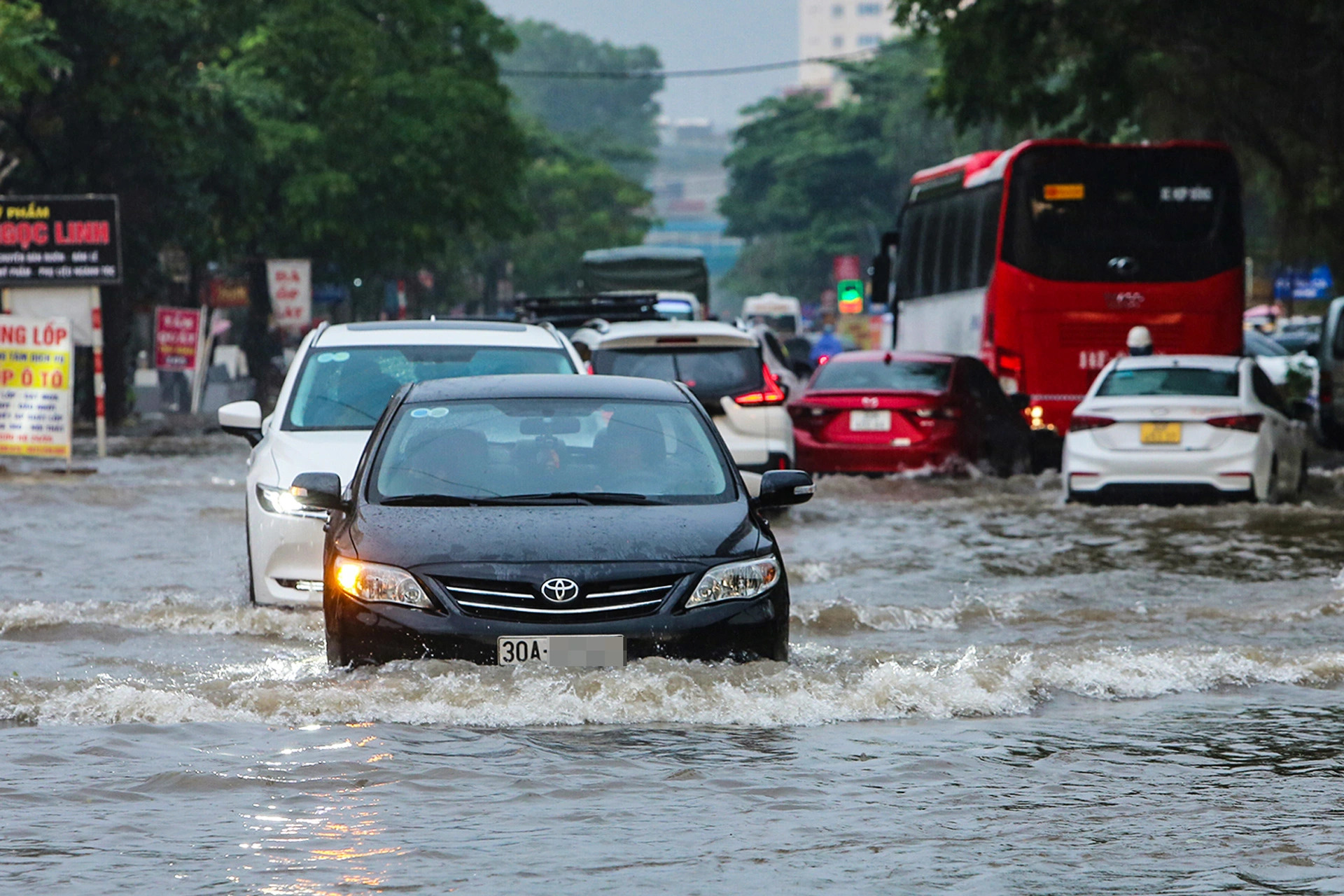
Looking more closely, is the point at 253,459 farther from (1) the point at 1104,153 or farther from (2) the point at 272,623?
(1) the point at 1104,153

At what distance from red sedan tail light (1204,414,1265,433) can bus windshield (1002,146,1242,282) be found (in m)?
5.40

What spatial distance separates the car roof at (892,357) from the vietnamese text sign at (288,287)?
21.1 m

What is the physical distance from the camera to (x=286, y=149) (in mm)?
44875

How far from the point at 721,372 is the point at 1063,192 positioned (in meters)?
7.28

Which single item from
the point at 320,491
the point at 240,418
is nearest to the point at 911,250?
the point at 240,418

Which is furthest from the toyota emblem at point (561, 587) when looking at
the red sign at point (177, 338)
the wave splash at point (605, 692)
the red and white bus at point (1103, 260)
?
Result: the red sign at point (177, 338)

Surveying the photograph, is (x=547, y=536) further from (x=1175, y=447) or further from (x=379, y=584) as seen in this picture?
(x=1175, y=447)

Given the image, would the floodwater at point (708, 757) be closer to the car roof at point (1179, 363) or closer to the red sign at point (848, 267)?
the car roof at point (1179, 363)

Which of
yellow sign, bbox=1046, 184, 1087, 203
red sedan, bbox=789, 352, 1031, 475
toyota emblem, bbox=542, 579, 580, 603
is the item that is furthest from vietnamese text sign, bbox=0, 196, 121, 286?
toyota emblem, bbox=542, 579, 580, 603

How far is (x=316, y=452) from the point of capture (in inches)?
461

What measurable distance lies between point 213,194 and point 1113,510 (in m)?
25.6

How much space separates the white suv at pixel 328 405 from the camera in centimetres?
1150

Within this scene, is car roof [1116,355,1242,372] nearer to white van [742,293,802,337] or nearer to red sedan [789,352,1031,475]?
red sedan [789,352,1031,475]

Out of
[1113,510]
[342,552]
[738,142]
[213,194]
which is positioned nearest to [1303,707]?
[342,552]
